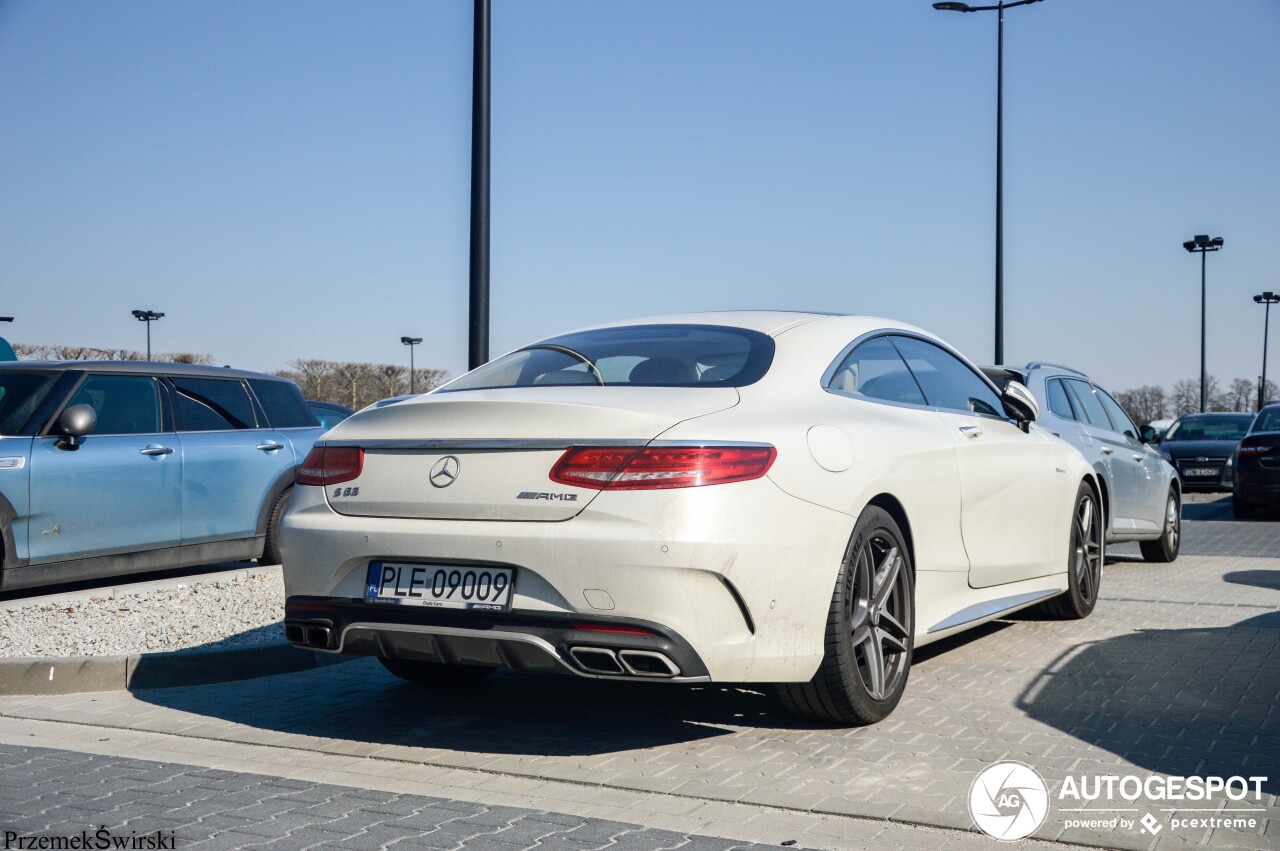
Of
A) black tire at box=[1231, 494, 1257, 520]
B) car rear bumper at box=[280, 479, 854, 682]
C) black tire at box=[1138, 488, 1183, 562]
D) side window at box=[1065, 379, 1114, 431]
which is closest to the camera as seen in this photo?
car rear bumper at box=[280, 479, 854, 682]

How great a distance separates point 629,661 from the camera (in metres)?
4.21

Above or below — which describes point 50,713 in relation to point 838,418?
below

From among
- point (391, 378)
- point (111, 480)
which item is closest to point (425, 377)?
point (391, 378)

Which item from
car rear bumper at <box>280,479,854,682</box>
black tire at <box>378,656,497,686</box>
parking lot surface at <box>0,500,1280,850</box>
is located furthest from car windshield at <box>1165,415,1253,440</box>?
car rear bumper at <box>280,479,854,682</box>

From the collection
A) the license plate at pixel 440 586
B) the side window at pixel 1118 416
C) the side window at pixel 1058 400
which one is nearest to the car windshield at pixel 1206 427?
the side window at pixel 1118 416

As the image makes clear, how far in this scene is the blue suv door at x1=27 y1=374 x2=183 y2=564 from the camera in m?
→ 8.31

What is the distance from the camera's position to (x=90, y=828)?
378 cm

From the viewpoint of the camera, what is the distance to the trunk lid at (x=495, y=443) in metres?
4.31

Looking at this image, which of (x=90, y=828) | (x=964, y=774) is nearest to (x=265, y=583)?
(x=90, y=828)

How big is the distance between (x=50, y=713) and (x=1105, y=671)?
461cm

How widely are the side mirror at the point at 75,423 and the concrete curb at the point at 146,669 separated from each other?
259 centimetres

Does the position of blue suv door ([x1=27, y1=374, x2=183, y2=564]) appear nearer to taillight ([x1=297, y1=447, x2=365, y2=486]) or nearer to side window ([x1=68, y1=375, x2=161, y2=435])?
side window ([x1=68, y1=375, x2=161, y2=435])

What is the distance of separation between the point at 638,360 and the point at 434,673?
1.74 m

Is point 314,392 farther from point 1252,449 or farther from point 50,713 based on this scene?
point 50,713
